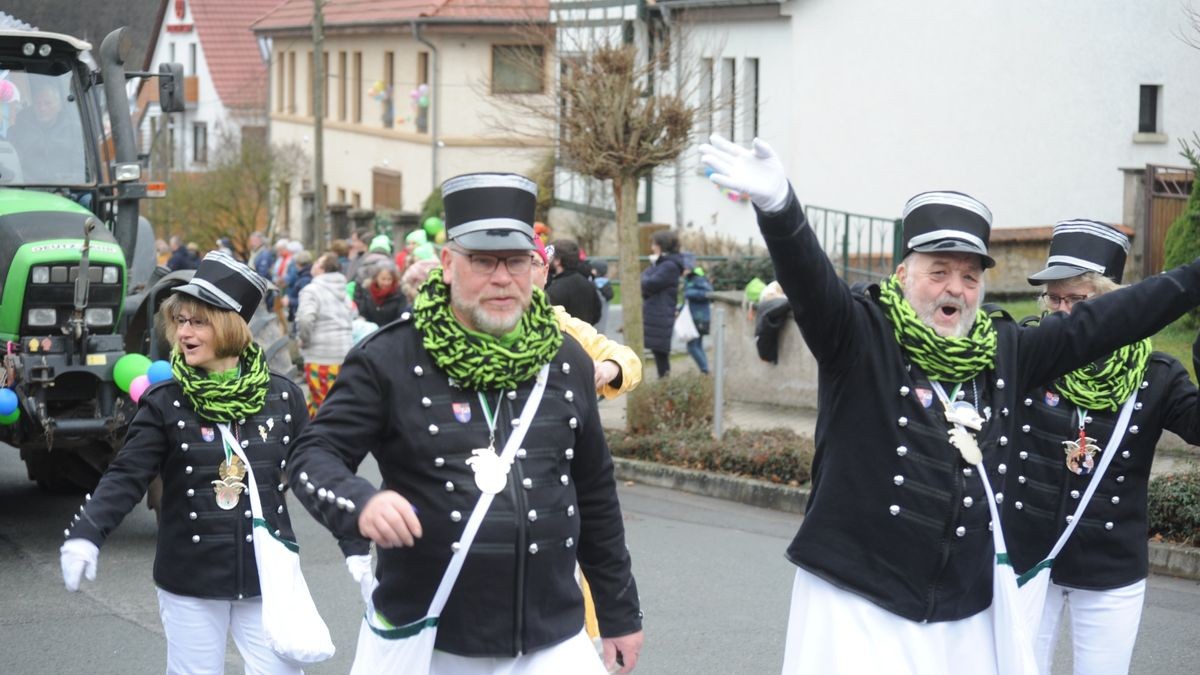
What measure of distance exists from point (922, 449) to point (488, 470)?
1.18 m

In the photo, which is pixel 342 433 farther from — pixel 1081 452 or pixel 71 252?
pixel 71 252

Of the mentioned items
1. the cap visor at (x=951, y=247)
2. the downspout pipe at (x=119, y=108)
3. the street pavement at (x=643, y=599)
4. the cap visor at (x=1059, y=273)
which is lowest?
the street pavement at (x=643, y=599)

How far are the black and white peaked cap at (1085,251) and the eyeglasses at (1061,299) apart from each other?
8 cm

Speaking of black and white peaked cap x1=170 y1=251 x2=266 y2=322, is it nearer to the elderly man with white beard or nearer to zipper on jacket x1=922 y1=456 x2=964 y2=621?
the elderly man with white beard

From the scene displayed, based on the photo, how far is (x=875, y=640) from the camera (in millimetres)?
4430

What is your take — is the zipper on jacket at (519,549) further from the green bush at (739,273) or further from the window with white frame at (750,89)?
the window with white frame at (750,89)

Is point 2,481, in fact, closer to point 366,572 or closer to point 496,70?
point 366,572

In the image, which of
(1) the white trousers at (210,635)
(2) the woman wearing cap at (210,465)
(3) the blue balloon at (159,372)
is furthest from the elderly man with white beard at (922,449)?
(3) the blue balloon at (159,372)

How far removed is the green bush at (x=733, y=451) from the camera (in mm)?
12297

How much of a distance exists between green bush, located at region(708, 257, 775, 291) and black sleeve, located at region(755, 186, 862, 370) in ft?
56.5

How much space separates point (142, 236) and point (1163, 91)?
16.4m

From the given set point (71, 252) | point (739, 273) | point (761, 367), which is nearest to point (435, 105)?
point (739, 273)

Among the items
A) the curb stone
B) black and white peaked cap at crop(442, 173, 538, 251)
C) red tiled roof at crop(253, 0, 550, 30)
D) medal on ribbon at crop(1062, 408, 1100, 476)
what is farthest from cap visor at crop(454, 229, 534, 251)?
red tiled roof at crop(253, 0, 550, 30)

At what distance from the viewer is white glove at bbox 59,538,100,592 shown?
5219mm
